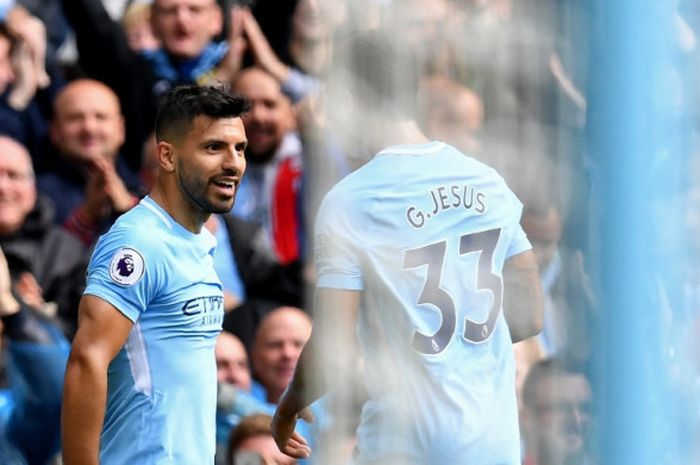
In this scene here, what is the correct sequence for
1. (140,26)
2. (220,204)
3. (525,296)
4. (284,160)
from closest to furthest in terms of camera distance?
(525,296) → (220,204) → (284,160) → (140,26)

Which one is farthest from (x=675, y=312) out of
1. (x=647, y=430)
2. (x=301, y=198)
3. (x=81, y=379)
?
(x=301, y=198)

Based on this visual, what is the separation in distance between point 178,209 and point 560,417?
5.09 feet

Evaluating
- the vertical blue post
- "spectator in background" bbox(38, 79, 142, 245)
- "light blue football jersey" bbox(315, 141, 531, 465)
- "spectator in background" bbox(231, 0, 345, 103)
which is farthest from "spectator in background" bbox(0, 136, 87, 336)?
the vertical blue post

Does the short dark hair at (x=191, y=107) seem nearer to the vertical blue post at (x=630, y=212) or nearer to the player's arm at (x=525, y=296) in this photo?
the player's arm at (x=525, y=296)

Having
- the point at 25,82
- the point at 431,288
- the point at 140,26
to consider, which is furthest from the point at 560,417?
the point at 140,26

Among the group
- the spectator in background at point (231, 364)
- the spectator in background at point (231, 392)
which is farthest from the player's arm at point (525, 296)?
the spectator in background at point (231, 364)

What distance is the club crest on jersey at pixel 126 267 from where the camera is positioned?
2.63 m

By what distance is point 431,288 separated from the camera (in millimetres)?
2521

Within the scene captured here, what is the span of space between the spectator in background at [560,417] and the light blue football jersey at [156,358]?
4.23 ft

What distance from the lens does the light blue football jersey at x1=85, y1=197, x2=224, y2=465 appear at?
268 centimetres

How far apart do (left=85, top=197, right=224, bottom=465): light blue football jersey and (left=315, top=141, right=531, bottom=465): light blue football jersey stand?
1.05 feet

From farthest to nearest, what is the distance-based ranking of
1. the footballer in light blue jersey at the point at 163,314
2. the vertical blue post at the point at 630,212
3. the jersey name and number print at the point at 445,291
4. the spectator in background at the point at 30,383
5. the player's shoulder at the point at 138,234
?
the spectator in background at the point at 30,383
the player's shoulder at the point at 138,234
the footballer in light blue jersey at the point at 163,314
the jersey name and number print at the point at 445,291
the vertical blue post at the point at 630,212

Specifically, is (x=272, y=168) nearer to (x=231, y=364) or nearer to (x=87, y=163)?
(x=87, y=163)

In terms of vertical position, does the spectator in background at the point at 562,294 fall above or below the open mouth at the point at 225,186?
above
